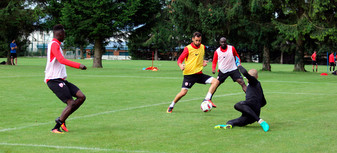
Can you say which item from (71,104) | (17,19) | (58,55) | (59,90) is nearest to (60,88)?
(59,90)

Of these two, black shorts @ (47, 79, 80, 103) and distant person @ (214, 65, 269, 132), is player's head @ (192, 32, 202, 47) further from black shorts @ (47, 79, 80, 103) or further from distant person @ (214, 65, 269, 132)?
black shorts @ (47, 79, 80, 103)

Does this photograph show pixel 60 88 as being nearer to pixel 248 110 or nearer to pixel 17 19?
pixel 248 110

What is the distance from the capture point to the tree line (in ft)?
114

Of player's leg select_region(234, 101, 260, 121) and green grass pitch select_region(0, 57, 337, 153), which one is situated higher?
player's leg select_region(234, 101, 260, 121)

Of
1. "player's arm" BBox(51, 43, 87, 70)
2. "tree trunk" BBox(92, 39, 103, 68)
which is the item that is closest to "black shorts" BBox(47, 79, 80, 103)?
"player's arm" BBox(51, 43, 87, 70)

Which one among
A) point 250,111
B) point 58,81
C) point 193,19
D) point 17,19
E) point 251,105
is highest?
point 193,19

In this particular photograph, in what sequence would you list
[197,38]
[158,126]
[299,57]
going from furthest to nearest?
[299,57] < [197,38] < [158,126]

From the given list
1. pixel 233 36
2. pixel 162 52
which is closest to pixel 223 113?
pixel 233 36

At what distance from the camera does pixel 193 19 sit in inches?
1505

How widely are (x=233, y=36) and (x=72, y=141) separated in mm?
33104

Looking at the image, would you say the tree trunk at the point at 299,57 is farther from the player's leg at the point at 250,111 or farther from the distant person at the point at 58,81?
the distant person at the point at 58,81

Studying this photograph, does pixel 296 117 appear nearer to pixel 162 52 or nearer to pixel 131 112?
pixel 131 112

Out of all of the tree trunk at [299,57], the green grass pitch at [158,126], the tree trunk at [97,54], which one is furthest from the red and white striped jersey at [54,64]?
the tree trunk at [97,54]

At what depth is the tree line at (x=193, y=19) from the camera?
34719mm
